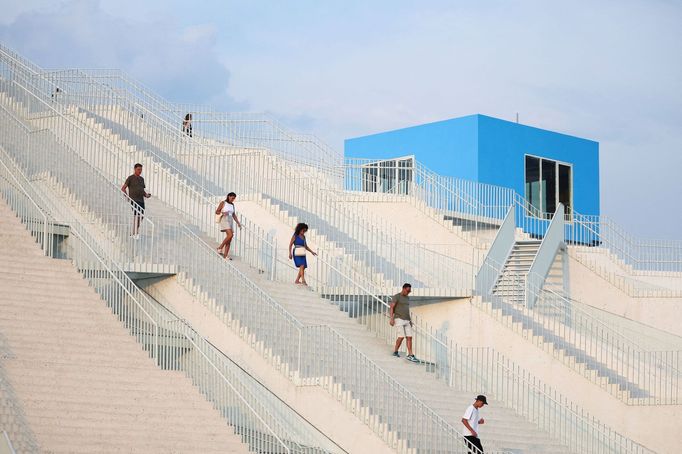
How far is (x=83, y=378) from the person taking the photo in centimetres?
1803

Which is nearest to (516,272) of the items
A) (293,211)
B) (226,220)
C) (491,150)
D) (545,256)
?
(545,256)

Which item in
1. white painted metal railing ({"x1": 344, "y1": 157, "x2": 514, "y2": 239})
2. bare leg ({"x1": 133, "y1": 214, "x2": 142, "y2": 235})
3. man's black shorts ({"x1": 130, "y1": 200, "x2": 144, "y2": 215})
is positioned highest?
white painted metal railing ({"x1": 344, "y1": 157, "x2": 514, "y2": 239})

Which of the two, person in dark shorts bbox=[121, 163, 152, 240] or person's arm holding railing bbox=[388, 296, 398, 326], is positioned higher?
person in dark shorts bbox=[121, 163, 152, 240]

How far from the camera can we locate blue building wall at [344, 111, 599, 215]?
39250 millimetres

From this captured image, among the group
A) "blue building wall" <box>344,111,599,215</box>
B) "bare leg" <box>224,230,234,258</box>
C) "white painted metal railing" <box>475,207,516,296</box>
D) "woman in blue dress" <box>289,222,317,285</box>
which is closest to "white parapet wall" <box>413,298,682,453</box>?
"white painted metal railing" <box>475,207,516,296</box>

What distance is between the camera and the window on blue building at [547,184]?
4053cm

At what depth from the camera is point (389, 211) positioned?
32688 mm

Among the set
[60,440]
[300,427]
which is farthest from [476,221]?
[60,440]

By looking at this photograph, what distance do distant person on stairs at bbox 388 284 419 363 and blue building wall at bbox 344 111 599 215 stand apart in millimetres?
15778

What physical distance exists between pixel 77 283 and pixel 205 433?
4.59 m

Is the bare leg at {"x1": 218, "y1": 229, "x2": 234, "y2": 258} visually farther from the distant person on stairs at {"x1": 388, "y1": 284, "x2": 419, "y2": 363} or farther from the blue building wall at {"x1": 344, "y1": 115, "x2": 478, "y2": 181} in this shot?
the blue building wall at {"x1": 344, "y1": 115, "x2": 478, "y2": 181}

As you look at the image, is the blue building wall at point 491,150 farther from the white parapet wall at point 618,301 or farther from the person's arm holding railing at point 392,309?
the person's arm holding railing at point 392,309

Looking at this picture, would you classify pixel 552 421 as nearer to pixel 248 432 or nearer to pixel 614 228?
pixel 248 432

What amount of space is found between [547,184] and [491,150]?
2990 millimetres
